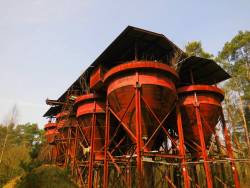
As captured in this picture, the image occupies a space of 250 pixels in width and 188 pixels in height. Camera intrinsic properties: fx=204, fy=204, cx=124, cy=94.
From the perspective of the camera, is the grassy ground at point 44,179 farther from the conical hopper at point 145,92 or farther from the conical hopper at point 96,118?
the conical hopper at point 96,118

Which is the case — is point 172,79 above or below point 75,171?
above

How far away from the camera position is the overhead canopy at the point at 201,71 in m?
16.9

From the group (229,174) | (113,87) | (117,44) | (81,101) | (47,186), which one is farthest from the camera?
(229,174)

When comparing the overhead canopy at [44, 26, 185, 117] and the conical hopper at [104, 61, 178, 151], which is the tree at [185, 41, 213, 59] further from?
the conical hopper at [104, 61, 178, 151]

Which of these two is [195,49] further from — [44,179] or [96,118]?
[44,179]

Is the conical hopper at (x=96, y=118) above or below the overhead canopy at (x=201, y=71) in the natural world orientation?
below

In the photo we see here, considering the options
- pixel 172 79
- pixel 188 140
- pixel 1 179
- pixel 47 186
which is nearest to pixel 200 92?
pixel 172 79

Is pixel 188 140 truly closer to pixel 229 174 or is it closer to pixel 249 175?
pixel 249 175

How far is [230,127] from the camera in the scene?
93.4ft

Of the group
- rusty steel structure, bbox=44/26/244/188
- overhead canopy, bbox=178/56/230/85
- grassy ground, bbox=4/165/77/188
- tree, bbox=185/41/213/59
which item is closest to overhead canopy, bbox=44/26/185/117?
rusty steel structure, bbox=44/26/244/188

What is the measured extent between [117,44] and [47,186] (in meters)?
10.5

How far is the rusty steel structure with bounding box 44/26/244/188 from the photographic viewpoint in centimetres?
1300

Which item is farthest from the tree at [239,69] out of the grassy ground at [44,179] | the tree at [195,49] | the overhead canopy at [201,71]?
the grassy ground at [44,179]

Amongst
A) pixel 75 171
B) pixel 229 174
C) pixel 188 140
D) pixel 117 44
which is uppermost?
pixel 117 44
